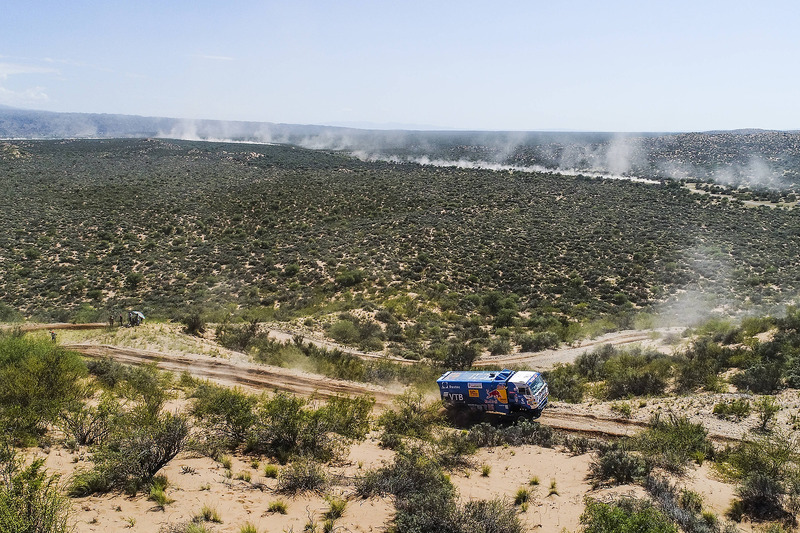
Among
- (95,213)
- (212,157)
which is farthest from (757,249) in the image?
(212,157)

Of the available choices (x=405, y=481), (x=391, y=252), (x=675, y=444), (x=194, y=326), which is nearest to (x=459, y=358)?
(x=675, y=444)

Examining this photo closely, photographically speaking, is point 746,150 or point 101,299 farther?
point 746,150

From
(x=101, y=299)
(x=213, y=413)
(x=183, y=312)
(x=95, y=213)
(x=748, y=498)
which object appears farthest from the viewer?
(x=95, y=213)

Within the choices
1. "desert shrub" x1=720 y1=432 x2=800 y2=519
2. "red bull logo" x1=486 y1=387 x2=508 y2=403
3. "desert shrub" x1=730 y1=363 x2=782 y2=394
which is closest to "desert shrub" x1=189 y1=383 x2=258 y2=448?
"red bull logo" x1=486 y1=387 x2=508 y2=403

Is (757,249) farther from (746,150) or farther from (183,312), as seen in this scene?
(746,150)

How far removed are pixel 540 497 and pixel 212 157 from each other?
101 m

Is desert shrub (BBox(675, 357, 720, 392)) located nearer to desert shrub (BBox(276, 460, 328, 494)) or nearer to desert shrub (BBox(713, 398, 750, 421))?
desert shrub (BBox(713, 398, 750, 421))

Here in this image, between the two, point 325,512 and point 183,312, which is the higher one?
point 325,512

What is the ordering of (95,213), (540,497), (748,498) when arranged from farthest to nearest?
(95,213), (540,497), (748,498)

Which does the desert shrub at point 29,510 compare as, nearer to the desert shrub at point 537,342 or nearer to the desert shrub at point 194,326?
the desert shrub at point 194,326

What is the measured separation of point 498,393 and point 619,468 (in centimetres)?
513

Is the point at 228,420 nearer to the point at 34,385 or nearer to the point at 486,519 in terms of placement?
the point at 34,385

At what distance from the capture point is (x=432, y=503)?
8.49 m

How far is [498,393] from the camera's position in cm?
1527
